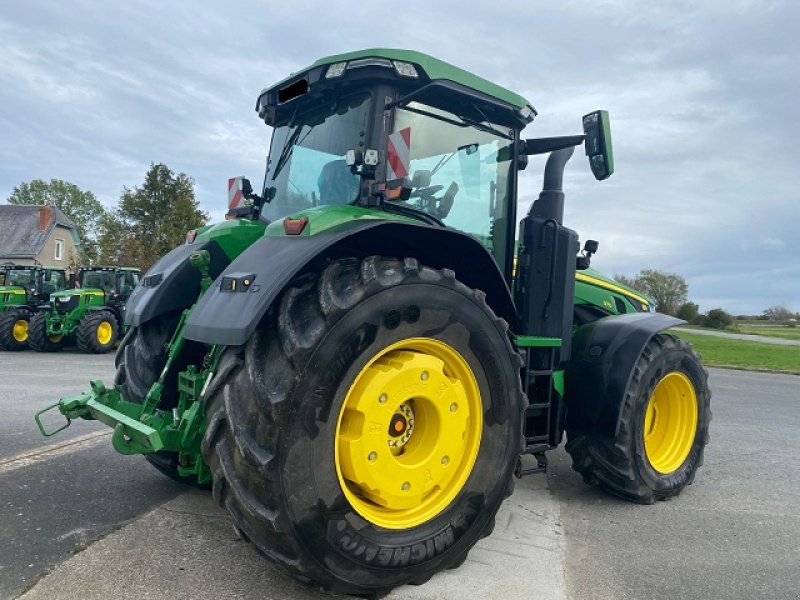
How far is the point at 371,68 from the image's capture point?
3266 millimetres

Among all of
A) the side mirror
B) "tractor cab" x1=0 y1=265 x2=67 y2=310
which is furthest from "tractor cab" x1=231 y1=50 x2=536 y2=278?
"tractor cab" x1=0 y1=265 x2=67 y2=310

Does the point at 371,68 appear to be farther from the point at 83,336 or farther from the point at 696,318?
the point at 696,318

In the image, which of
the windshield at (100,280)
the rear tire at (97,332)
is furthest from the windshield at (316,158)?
the windshield at (100,280)

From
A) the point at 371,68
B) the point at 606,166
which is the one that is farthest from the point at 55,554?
the point at 606,166

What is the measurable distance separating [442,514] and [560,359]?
1660mm

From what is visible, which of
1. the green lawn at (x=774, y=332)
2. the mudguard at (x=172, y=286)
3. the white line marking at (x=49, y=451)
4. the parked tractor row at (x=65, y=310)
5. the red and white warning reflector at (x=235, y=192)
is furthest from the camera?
the green lawn at (x=774, y=332)

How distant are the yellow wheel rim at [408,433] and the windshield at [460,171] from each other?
1.09 metres

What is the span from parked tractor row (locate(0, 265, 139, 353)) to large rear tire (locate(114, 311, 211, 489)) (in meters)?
13.4

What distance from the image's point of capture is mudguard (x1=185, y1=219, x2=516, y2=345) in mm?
2480

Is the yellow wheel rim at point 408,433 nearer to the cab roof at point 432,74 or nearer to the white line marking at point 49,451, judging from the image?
the cab roof at point 432,74

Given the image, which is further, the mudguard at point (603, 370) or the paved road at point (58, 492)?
the mudguard at point (603, 370)

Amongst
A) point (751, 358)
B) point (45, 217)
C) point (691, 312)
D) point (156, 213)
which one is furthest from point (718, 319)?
point (45, 217)

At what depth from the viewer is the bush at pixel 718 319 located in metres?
43.4

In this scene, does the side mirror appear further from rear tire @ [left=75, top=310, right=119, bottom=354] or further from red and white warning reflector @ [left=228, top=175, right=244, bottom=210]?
rear tire @ [left=75, top=310, right=119, bottom=354]
